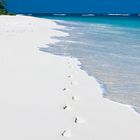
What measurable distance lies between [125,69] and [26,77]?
4.14 m

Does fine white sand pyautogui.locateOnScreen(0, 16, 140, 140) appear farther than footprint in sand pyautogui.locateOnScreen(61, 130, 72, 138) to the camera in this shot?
Yes

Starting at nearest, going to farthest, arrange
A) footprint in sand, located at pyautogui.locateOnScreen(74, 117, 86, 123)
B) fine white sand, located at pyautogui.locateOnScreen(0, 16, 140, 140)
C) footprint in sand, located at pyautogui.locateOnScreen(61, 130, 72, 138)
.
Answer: footprint in sand, located at pyautogui.locateOnScreen(61, 130, 72, 138)
fine white sand, located at pyautogui.locateOnScreen(0, 16, 140, 140)
footprint in sand, located at pyautogui.locateOnScreen(74, 117, 86, 123)

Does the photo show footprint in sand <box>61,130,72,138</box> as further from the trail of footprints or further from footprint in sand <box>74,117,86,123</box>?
footprint in sand <box>74,117,86,123</box>

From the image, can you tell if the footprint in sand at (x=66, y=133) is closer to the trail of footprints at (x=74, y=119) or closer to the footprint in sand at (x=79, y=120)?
the trail of footprints at (x=74, y=119)

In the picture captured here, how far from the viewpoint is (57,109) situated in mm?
7969

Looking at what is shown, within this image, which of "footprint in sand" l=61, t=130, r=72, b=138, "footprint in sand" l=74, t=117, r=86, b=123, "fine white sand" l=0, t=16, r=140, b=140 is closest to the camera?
"footprint in sand" l=61, t=130, r=72, b=138

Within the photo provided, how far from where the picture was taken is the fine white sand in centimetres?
668

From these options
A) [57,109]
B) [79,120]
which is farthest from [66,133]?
[57,109]

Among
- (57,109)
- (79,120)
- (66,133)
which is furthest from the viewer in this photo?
(57,109)

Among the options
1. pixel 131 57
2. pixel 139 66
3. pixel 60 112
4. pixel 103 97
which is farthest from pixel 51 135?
pixel 131 57

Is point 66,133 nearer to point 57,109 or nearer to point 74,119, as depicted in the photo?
point 74,119

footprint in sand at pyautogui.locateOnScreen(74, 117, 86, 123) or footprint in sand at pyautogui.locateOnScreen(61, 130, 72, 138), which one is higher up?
footprint in sand at pyautogui.locateOnScreen(61, 130, 72, 138)

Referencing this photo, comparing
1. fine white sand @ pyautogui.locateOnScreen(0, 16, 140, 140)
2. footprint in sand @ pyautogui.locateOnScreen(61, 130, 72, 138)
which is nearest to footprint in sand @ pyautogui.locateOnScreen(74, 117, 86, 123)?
fine white sand @ pyautogui.locateOnScreen(0, 16, 140, 140)

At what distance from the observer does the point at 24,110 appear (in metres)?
7.68
